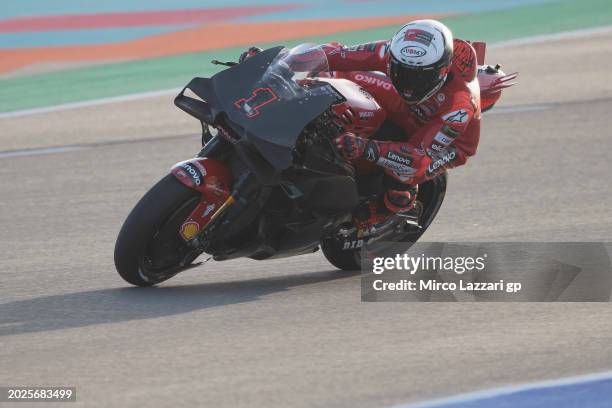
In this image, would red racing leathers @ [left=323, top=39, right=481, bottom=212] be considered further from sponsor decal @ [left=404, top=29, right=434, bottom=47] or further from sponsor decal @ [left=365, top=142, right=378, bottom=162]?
sponsor decal @ [left=404, top=29, right=434, bottom=47]

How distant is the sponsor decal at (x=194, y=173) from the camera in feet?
19.6

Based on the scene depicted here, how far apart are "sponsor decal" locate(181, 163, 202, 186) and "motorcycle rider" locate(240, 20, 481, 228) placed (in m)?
0.72

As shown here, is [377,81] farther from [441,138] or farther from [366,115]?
[441,138]

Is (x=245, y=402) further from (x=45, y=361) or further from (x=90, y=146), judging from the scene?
(x=90, y=146)

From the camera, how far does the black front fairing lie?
5.89m

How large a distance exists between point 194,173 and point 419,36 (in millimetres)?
1381

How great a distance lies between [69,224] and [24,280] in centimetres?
141

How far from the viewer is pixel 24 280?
269 inches

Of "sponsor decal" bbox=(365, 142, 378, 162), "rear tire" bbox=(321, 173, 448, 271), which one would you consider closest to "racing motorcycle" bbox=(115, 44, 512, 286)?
"sponsor decal" bbox=(365, 142, 378, 162)

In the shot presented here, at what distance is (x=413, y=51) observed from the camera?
6.27 metres

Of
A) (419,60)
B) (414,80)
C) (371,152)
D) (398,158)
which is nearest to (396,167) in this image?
(398,158)

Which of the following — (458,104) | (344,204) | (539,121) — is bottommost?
(539,121)

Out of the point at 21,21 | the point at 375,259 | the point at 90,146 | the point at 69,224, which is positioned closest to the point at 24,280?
the point at 69,224

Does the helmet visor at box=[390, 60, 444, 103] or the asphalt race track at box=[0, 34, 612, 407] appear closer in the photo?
the asphalt race track at box=[0, 34, 612, 407]
